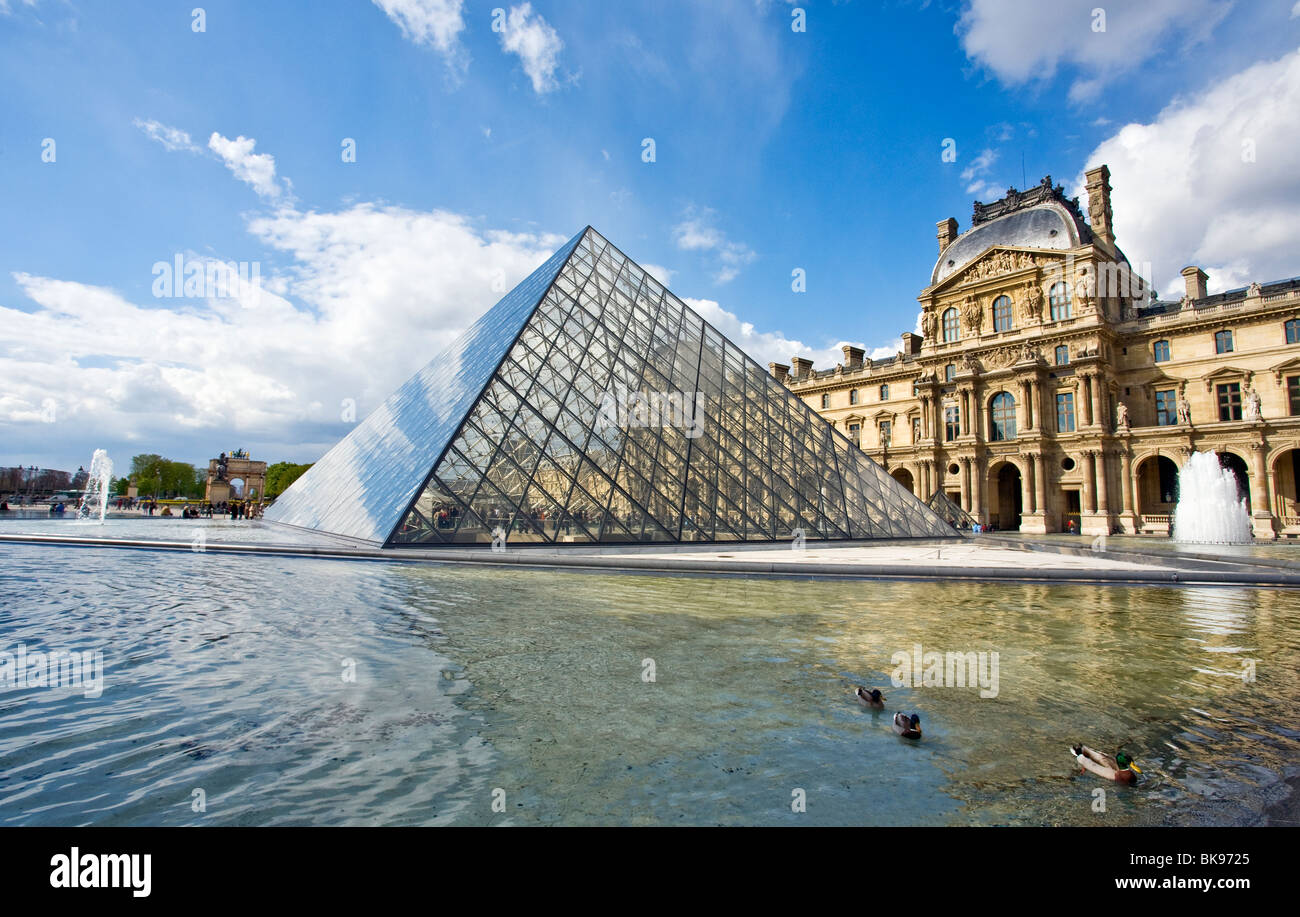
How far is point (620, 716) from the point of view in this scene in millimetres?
4230

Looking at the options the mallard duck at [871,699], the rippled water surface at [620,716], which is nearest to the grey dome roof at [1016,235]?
the rippled water surface at [620,716]

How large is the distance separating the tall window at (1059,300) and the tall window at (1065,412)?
4801 millimetres

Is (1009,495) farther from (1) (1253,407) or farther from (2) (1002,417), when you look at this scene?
(1) (1253,407)

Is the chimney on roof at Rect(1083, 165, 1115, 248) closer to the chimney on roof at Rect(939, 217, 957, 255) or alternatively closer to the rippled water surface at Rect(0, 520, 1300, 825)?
the chimney on roof at Rect(939, 217, 957, 255)

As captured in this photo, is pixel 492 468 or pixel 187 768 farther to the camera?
pixel 492 468

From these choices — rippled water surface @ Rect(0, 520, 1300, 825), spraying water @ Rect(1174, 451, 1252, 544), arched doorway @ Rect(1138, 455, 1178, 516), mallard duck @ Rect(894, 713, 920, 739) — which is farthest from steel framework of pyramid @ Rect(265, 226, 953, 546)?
arched doorway @ Rect(1138, 455, 1178, 516)

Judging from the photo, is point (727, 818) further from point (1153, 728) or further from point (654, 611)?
point (654, 611)

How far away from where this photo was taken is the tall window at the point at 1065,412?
37.2 meters

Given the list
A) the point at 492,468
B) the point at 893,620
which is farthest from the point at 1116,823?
the point at 492,468

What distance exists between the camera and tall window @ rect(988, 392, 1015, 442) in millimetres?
39906

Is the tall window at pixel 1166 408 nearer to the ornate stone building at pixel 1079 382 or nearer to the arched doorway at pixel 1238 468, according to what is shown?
the ornate stone building at pixel 1079 382

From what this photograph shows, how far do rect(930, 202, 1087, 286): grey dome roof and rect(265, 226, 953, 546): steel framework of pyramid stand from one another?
25.7 m

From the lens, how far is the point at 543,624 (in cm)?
739
